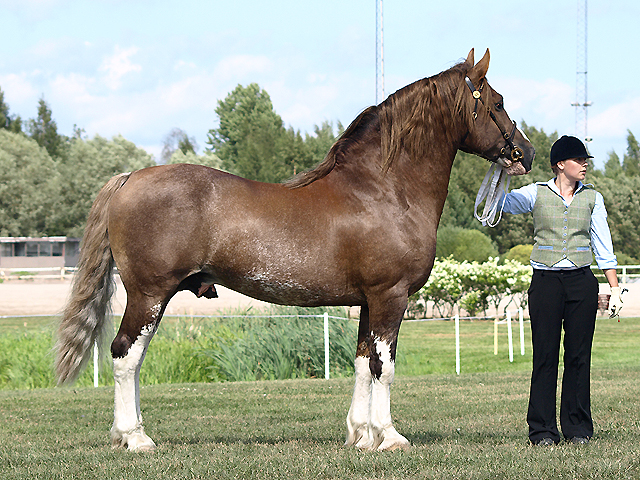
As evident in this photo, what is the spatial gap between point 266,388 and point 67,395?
2633 mm

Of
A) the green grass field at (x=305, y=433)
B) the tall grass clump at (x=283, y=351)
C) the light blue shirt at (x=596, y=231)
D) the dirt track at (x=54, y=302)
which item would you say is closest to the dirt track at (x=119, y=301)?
the dirt track at (x=54, y=302)

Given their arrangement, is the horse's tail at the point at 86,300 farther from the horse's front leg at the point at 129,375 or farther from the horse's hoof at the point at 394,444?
the horse's hoof at the point at 394,444

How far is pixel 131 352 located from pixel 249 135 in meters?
51.6

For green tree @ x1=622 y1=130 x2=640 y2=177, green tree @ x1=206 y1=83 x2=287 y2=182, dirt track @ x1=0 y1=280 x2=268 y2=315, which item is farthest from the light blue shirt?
green tree @ x1=622 y1=130 x2=640 y2=177

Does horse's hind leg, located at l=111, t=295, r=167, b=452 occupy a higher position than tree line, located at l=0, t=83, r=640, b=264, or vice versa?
tree line, located at l=0, t=83, r=640, b=264

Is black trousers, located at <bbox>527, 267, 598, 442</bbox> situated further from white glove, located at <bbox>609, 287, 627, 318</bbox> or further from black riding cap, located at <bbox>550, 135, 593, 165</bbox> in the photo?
black riding cap, located at <bbox>550, 135, 593, 165</bbox>

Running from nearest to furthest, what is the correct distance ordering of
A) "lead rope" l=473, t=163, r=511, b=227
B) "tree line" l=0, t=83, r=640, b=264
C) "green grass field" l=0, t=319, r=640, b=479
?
"green grass field" l=0, t=319, r=640, b=479 → "lead rope" l=473, t=163, r=511, b=227 → "tree line" l=0, t=83, r=640, b=264

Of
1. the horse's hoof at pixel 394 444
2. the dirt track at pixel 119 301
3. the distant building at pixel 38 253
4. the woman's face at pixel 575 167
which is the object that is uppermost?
the distant building at pixel 38 253

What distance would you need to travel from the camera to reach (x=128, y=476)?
14.2 feet

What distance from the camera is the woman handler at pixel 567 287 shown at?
5262 millimetres

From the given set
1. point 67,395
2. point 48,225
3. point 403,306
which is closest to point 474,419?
point 403,306

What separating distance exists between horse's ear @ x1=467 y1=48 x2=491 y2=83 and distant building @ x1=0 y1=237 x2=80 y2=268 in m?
47.4

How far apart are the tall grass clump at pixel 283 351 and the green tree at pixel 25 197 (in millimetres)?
39954

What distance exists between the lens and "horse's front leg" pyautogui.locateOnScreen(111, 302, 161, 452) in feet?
16.4
